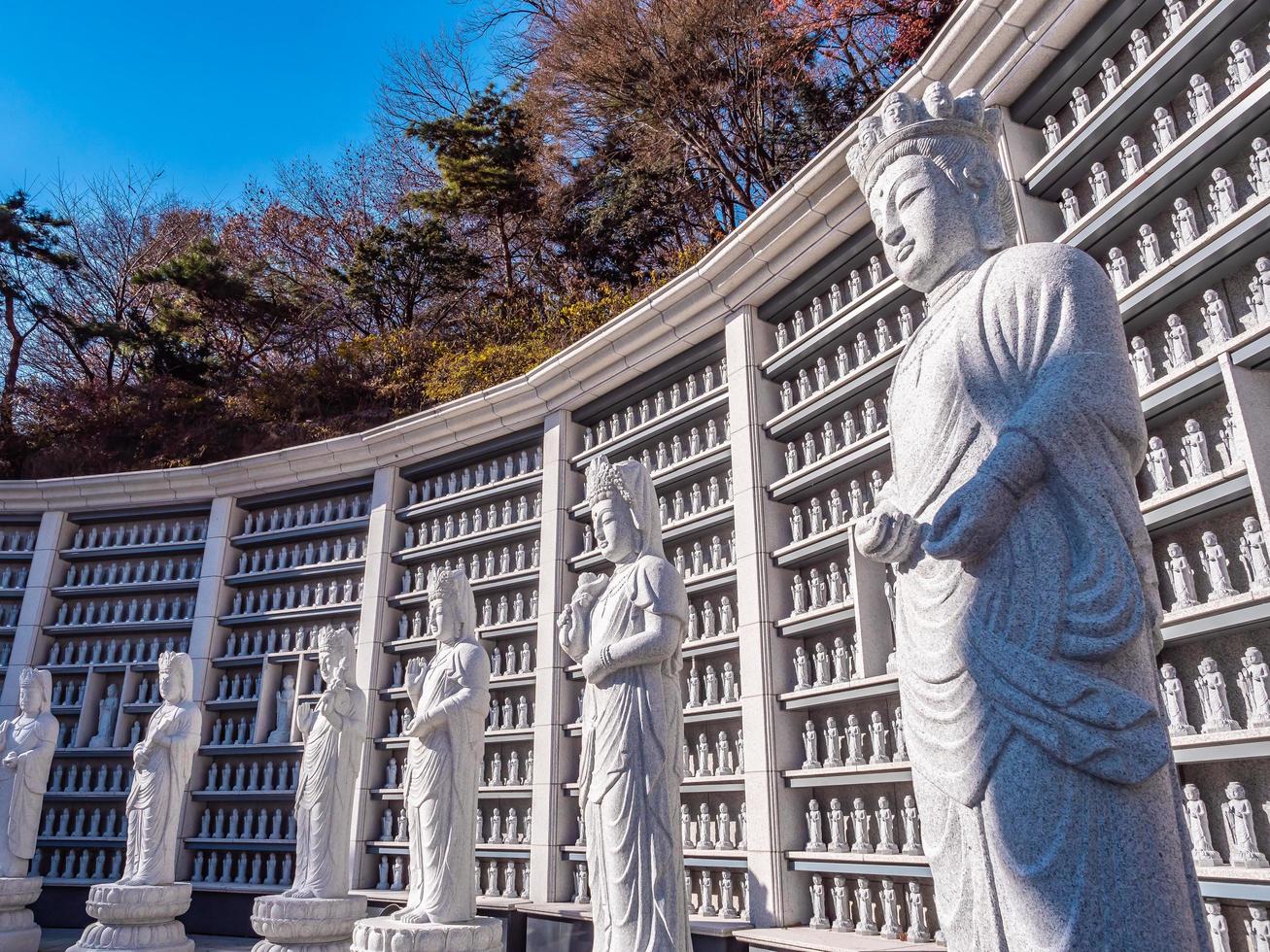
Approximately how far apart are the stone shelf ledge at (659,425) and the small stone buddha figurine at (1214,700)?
4.78 m

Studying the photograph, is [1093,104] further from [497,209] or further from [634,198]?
[497,209]

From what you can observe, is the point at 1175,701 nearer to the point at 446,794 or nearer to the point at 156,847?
the point at 446,794

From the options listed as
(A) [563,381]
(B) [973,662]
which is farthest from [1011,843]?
(A) [563,381]

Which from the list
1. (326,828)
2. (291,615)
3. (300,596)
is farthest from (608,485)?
(300,596)

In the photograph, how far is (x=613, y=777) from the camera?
4.51 metres

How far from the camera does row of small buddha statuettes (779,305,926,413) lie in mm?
6832

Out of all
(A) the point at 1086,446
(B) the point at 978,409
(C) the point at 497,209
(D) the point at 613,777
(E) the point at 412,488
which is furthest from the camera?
(C) the point at 497,209

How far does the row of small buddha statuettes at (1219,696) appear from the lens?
4203 mm

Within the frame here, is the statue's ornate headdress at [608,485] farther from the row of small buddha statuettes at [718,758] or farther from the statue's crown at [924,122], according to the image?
the row of small buddha statuettes at [718,758]

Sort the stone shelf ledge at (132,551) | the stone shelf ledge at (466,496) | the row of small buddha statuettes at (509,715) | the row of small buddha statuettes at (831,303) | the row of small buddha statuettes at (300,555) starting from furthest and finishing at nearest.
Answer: the stone shelf ledge at (132,551) → the row of small buddha statuettes at (300,555) → the stone shelf ledge at (466,496) → the row of small buddha statuettes at (509,715) → the row of small buddha statuettes at (831,303)

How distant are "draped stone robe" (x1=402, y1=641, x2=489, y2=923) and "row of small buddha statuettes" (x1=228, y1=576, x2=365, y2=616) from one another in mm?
5218

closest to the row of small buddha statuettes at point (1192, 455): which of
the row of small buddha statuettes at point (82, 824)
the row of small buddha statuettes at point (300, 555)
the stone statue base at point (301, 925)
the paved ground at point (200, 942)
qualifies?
the stone statue base at point (301, 925)

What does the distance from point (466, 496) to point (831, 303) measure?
16.9ft

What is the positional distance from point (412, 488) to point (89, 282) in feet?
43.6
